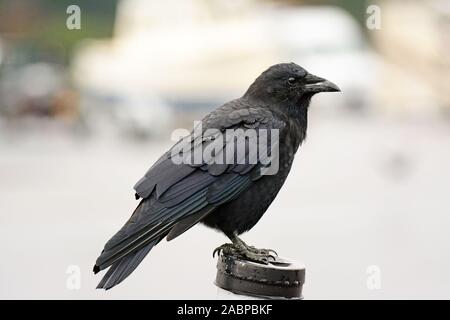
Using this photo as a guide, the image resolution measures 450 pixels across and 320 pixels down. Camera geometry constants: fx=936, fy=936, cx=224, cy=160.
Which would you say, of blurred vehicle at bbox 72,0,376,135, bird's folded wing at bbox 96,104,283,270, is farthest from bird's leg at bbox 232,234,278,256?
blurred vehicle at bbox 72,0,376,135

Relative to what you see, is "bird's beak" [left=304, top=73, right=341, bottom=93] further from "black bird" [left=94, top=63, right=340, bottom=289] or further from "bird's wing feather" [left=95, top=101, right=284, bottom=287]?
"bird's wing feather" [left=95, top=101, right=284, bottom=287]

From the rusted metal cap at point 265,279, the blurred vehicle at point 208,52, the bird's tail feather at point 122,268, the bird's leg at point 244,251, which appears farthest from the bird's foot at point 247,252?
the blurred vehicle at point 208,52

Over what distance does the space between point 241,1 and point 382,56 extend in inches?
162

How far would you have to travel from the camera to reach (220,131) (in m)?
5.11

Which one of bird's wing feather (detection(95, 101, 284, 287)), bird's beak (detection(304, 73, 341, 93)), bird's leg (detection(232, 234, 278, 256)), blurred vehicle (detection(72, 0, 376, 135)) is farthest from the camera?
blurred vehicle (detection(72, 0, 376, 135))

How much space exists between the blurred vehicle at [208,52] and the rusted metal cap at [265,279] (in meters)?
14.6

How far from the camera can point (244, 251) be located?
4.97 meters

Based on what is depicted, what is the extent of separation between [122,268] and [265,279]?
762mm

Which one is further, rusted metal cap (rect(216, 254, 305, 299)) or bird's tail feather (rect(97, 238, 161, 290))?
bird's tail feather (rect(97, 238, 161, 290))

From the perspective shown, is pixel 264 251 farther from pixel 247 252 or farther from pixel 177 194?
pixel 177 194

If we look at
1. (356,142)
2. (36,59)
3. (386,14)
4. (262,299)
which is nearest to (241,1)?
(386,14)

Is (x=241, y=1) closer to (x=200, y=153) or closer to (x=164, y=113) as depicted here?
(x=164, y=113)

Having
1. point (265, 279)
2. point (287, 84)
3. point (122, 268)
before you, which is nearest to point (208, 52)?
point (287, 84)

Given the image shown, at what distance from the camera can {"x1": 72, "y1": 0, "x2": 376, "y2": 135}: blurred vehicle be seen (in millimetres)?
20625
